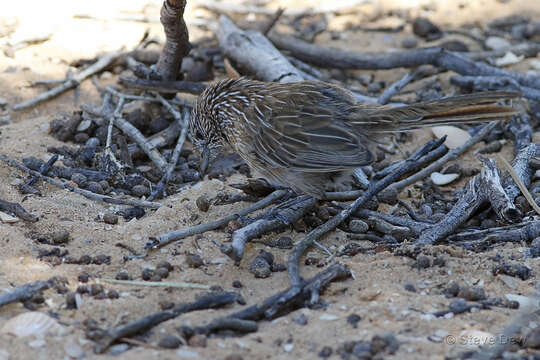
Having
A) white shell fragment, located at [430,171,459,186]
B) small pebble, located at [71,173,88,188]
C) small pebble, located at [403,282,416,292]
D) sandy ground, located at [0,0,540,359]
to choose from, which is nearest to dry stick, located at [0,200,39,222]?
sandy ground, located at [0,0,540,359]

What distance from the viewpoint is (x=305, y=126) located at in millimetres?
4887

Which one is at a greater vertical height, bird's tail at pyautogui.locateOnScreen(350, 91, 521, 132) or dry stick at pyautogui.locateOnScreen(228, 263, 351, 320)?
bird's tail at pyautogui.locateOnScreen(350, 91, 521, 132)

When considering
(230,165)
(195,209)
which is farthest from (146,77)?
(195,209)

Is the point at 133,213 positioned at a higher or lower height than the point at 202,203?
lower

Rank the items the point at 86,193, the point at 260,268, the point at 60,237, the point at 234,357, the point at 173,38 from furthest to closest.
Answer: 1. the point at 173,38
2. the point at 86,193
3. the point at 60,237
4. the point at 260,268
5. the point at 234,357

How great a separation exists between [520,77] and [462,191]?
197cm

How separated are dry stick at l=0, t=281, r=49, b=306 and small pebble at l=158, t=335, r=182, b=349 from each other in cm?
87

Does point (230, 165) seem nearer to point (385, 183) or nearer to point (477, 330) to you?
point (385, 183)

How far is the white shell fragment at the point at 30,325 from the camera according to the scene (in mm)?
3415

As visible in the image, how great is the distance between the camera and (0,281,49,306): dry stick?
3.64 metres

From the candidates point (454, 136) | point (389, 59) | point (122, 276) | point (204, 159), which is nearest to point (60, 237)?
point (122, 276)

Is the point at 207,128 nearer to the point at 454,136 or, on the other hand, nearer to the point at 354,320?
the point at 354,320

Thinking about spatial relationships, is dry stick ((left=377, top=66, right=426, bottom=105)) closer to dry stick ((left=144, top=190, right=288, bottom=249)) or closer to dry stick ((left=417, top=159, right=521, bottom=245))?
dry stick ((left=417, top=159, right=521, bottom=245))

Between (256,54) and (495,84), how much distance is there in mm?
2343
